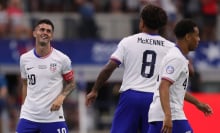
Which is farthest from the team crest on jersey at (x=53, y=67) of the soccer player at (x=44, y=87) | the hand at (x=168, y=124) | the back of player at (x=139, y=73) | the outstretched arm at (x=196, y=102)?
the hand at (x=168, y=124)

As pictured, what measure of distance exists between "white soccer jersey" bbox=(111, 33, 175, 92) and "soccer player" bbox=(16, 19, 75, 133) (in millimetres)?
1092

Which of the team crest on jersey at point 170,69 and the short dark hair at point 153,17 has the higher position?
the short dark hair at point 153,17

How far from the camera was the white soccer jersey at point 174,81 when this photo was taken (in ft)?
34.7

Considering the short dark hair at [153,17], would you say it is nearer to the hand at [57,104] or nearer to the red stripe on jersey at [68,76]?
the red stripe on jersey at [68,76]

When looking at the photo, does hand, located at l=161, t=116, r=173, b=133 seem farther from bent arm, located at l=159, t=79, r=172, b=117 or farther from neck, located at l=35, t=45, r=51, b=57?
neck, located at l=35, t=45, r=51, b=57

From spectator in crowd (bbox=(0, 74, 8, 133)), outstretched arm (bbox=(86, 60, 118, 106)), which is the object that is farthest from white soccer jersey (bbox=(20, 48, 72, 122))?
spectator in crowd (bbox=(0, 74, 8, 133))

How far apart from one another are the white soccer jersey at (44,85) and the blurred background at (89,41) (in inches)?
320

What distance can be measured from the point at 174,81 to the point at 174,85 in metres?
0.21

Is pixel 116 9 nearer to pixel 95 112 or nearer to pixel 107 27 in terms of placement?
pixel 107 27

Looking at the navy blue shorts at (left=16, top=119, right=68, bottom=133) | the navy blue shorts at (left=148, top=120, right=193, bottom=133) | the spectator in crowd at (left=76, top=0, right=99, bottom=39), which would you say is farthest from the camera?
the spectator in crowd at (left=76, top=0, right=99, bottom=39)

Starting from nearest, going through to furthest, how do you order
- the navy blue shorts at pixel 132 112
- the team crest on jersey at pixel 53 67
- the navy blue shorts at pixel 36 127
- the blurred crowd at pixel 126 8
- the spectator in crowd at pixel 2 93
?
the navy blue shorts at pixel 132 112, the navy blue shorts at pixel 36 127, the team crest on jersey at pixel 53 67, the spectator in crowd at pixel 2 93, the blurred crowd at pixel 126 8

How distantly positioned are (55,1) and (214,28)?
402cm

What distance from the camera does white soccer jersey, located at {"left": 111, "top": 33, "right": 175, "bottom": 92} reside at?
473 inches

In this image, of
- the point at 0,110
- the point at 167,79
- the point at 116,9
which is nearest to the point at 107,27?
the point at 116,9
